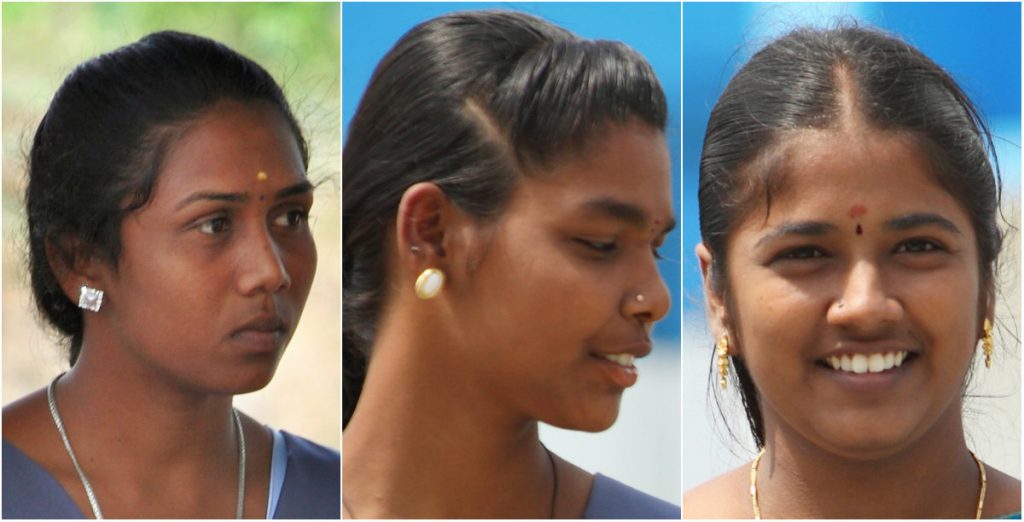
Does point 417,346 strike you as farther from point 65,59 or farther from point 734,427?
point 65,59

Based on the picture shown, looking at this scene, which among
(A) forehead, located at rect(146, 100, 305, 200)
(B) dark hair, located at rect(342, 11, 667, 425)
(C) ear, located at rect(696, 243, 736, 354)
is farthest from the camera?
(C) ear, located at rect(696, 243, 736, 354)

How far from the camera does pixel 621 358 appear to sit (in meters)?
2.63

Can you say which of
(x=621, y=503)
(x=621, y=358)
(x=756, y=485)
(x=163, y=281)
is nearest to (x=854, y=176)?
(x=621, y=358)

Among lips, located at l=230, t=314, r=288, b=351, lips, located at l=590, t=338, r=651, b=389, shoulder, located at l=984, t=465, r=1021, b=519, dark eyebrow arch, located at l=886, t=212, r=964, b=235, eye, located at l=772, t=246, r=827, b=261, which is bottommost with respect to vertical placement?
shoulder, located at l=984, t=465, r=1021, b=519

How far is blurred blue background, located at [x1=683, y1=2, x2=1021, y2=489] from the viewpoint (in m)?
2.85

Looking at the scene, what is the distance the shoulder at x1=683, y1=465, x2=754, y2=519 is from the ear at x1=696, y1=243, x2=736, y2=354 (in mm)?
299

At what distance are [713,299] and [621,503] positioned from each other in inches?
18.4

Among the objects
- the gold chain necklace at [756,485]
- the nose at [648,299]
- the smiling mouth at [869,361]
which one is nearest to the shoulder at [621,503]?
the gold chain necklace at [756,485]

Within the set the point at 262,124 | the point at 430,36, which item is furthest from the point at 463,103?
the point at 262,124

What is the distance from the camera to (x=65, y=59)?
2.83 meters

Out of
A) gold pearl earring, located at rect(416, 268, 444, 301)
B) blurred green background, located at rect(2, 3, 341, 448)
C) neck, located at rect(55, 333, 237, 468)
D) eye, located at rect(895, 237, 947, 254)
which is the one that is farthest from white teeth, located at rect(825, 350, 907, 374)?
neck, located at rect(55, 333, 237, 468)

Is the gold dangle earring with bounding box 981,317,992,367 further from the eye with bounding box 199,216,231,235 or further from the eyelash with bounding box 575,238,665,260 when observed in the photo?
the eye with bounding box 199,216,231,235

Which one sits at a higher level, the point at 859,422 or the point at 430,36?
the point at 430,36

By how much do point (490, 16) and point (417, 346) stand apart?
674mm
